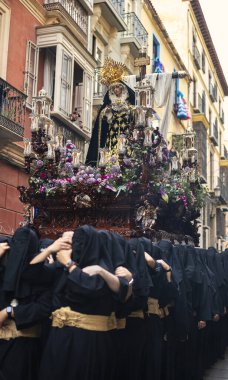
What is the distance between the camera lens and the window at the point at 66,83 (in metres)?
13.5

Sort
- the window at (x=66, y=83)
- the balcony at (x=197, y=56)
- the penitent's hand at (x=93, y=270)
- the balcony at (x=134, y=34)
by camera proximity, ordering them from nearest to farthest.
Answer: the penitent's hand at (x=93, y=270)
the window at (x=66, y=83)
the balcony at (x=134, y=34)
the balcony at (x=197, y=56)

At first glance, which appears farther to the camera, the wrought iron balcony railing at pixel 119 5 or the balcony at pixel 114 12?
the wrought iron balcony railing at pixel 119 5

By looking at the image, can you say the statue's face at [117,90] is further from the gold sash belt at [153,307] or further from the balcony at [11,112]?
the gold sash belt at [153,307]

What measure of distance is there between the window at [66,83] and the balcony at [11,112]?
77.3 inches

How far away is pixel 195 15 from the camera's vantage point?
1144 inches

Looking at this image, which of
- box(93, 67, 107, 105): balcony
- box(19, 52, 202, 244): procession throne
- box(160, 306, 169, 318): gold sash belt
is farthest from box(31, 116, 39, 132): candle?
box(93, 67, 107, 105): balcony

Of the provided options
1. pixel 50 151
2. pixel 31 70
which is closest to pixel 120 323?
pixel 50 151

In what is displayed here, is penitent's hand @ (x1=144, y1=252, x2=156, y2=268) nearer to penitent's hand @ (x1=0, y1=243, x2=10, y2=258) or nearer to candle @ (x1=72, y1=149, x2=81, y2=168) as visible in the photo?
penitent's hand @ (x1=0, y1=243, x2=10, y2=258)

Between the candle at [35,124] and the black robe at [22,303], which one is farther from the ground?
the candle at [35,124]

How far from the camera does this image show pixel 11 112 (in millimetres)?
11211

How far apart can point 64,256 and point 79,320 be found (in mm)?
481

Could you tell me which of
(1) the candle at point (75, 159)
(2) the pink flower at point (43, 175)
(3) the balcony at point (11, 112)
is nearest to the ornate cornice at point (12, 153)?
(3) the balcony at point (11, 112)

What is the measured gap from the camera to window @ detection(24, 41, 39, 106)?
1270cm

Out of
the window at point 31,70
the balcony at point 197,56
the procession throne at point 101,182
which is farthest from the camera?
the balcony at point 197,56
